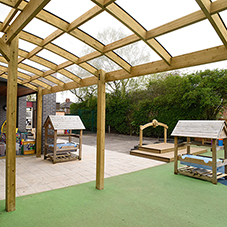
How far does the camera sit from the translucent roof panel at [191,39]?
134 inches

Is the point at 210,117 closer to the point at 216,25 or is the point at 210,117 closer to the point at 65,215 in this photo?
the point at 216,25

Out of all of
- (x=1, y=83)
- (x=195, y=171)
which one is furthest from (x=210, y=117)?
(x=1, y=83)

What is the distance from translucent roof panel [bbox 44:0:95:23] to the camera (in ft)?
10.8

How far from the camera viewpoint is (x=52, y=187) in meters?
4.57

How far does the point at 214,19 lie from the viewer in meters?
2.90

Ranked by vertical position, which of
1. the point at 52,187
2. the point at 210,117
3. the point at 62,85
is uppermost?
the point at 62,85

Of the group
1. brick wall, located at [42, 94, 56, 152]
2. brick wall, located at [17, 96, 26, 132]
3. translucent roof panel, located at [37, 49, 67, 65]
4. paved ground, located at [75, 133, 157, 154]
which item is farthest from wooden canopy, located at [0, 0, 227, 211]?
brick wall, located at [17, 96, 26, 132]

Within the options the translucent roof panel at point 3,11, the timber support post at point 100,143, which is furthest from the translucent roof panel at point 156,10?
the translucent roof panel at point 3,11

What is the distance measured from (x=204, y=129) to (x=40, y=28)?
5040 millimetres

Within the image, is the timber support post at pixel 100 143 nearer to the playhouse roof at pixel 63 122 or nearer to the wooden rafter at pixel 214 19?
the wooden rafter at pixel 214 19

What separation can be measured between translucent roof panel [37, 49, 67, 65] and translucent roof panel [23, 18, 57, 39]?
31.1 inches

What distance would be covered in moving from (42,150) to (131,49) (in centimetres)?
606

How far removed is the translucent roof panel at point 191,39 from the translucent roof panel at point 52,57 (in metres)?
2.83

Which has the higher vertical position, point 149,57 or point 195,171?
point 149,57
